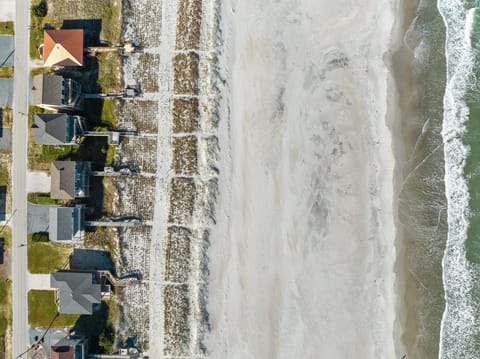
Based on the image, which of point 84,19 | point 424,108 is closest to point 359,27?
point 424,108

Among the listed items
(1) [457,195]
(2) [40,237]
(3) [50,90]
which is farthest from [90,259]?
(1) [457,195]

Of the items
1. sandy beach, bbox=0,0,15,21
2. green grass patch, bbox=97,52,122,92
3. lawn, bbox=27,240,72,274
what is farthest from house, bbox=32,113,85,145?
sandy beach, bbox=0,0,15,21

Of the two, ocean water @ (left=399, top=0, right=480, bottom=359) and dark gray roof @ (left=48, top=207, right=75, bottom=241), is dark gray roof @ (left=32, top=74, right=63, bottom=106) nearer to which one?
dark gray roof @ (left=48, top=207, right=75, bottom=241)

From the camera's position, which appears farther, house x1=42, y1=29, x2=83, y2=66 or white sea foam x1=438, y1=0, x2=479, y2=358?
house x1=42, y1=29, x2=83, y2=66

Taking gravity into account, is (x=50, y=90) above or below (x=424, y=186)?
above

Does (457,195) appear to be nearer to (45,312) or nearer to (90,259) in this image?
(90,259)

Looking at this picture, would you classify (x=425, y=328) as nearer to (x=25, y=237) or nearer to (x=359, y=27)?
(x=359, y=27)

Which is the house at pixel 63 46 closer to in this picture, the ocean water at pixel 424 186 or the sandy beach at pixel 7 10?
the sandy beach at pixel 7 10

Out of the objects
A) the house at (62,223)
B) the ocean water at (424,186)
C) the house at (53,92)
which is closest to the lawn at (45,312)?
the house at (62,223)
